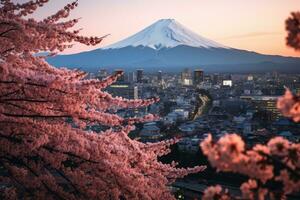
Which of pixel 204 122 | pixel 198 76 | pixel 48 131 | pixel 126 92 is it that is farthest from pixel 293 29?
pixel 198 76

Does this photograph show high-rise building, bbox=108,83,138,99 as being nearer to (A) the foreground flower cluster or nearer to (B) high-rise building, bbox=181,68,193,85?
(B) high-rise building, bbox=181,68,193,85

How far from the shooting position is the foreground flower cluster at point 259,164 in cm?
192

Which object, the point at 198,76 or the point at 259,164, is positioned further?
the point at 198,76

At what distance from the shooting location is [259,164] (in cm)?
207

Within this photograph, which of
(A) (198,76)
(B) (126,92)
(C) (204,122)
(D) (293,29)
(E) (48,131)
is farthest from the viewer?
(A) (198,76)

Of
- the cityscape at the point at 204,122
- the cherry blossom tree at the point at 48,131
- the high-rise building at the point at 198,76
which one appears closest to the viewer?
the cherry blossom tree at the point at 48,131

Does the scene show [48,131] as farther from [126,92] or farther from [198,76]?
[198,76]

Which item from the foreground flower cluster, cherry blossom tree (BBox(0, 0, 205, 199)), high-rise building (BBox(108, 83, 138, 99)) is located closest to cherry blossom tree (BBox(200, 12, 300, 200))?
the foreground flower cluster

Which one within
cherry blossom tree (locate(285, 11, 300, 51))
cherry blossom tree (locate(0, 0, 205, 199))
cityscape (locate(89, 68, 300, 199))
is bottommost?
cityscape (locate(89, 68, 300, 199))

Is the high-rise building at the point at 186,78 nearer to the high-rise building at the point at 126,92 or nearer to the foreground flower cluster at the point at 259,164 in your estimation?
the high-rise building at the point at 126,92

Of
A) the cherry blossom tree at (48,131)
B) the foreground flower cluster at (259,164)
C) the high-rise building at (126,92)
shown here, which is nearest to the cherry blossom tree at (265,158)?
the foreground flower cluster at (259,164)

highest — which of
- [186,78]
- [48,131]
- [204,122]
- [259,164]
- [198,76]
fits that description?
[259,164]

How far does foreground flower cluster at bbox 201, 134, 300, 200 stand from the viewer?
1920 mm

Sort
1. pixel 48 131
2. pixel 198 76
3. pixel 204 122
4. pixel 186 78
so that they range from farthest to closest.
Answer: pixel 186 78
pixel 198 76
pixel 204 122
pixel 48 131
